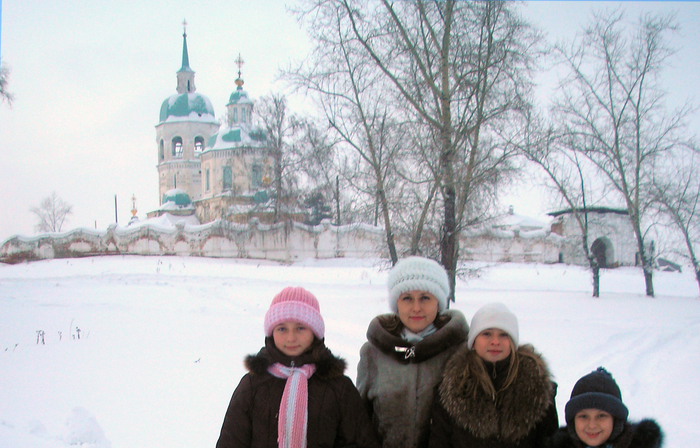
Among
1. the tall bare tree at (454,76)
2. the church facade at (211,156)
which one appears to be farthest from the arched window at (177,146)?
A: the tall bare tree at (454,76)

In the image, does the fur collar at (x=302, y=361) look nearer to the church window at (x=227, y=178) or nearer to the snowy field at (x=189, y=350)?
the snowy field at (x=189, y=350)

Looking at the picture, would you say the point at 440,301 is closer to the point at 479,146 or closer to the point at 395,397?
the point at 395,397

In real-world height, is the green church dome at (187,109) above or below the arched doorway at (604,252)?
above

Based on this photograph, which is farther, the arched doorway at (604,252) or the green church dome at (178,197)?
the green church dome at (178,197)

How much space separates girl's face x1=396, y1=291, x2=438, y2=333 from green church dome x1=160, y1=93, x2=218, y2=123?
166 ft

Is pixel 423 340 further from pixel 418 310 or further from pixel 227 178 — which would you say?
pixel 227 178

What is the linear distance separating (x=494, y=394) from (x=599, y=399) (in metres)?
0.49

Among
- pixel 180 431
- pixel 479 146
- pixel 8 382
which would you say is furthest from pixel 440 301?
pixel 479 146

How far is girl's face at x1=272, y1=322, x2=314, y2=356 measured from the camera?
2.54m

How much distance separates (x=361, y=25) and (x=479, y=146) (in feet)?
13.3

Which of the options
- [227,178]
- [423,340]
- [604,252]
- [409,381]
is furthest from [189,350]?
[227,178]

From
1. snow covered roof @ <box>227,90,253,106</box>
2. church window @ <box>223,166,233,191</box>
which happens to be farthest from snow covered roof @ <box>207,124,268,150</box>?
snow covered roof @ <box>227,90,253,106</box>

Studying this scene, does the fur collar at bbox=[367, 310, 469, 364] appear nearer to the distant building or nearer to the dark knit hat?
the dark knit hat

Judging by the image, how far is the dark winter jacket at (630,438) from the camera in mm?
2420
